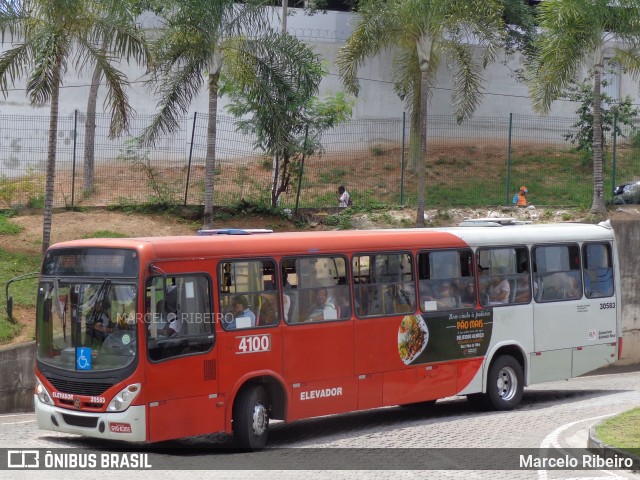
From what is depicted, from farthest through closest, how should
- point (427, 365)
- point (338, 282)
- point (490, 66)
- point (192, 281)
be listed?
point (490, 66)
point (427, 365)
point (338, 282)
point (192, 281)

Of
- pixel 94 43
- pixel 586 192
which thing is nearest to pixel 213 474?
pixel 94 43

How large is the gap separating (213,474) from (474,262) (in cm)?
677

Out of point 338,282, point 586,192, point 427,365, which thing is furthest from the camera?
point 586,192

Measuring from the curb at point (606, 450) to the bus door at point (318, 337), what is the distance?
3.39 metres

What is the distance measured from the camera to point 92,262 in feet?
37.6

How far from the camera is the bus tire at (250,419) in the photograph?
11789 millimetres

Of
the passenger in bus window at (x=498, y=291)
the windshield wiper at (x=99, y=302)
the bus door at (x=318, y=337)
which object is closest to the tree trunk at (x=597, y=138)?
the passenger in bus window at (x=498, y=291)

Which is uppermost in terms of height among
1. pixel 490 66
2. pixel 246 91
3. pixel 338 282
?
pixel 490 66

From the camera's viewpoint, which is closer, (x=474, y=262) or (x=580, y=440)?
(x=580, y=440)

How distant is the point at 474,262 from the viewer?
1526cm

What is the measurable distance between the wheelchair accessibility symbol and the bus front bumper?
54 cm

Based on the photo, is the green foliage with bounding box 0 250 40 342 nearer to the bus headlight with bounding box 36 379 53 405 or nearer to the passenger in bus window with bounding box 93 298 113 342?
the bus headlight with bounding box 36 379 53 405

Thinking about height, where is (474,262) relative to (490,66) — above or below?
below

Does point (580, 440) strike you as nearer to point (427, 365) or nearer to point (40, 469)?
point (427, 365)
